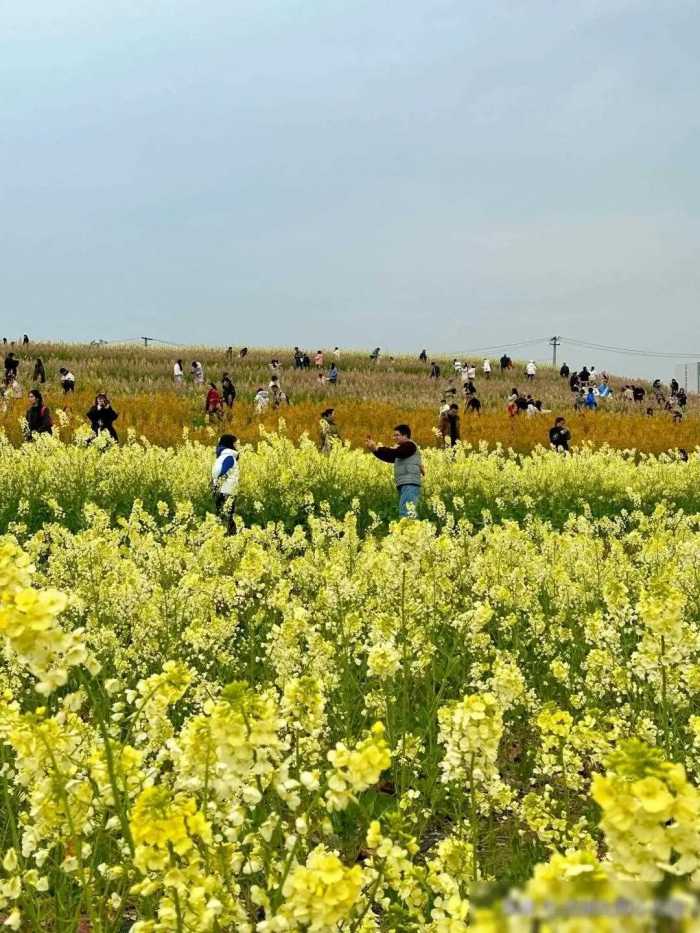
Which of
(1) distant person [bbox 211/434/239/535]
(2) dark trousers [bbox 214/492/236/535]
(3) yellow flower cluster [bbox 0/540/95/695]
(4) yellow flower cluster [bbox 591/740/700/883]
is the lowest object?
(2) dark trousers [bbox 214/492/236/535]

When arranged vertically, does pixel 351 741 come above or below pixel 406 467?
below

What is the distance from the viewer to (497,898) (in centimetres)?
77

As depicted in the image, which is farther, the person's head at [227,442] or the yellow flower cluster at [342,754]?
the person's head at [227,442]

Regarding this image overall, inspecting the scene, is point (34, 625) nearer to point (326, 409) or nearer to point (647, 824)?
point (647, 824)

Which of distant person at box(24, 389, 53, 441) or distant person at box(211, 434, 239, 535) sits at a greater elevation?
distant person at box(24, 389, 53, 441)

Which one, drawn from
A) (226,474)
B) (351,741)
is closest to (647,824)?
(351,741)

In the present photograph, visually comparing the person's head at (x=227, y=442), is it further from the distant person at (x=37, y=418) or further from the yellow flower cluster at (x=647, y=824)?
the yellow flower cluster at (x=647, y=824)

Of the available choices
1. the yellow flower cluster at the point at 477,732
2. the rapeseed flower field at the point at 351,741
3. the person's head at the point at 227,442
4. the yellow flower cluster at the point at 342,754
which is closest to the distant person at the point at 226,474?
the person's head at the point at 227,442

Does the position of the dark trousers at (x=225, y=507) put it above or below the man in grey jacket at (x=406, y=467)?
below

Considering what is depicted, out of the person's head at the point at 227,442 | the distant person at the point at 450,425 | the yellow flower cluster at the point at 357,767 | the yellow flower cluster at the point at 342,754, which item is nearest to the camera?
the yellow flower cluster at the point at 342,754

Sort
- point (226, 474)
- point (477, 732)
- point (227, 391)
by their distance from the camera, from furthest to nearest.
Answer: point (227, 391)
point (226, 474)
point (477, 732)

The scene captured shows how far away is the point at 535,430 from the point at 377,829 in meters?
28.5

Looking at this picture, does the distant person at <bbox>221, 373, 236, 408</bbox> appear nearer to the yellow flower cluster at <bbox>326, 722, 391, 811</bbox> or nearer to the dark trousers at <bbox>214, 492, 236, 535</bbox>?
the dark trousers at <bbox>214, 492, 236, 535</bbox>

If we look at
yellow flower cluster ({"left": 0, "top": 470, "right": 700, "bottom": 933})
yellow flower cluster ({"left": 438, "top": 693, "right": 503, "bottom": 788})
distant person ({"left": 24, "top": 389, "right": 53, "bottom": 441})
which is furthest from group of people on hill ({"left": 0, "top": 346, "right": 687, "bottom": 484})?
yellow flower cluster ({"left": 438, "top": 693, "right": 503, "bottom": 788})
